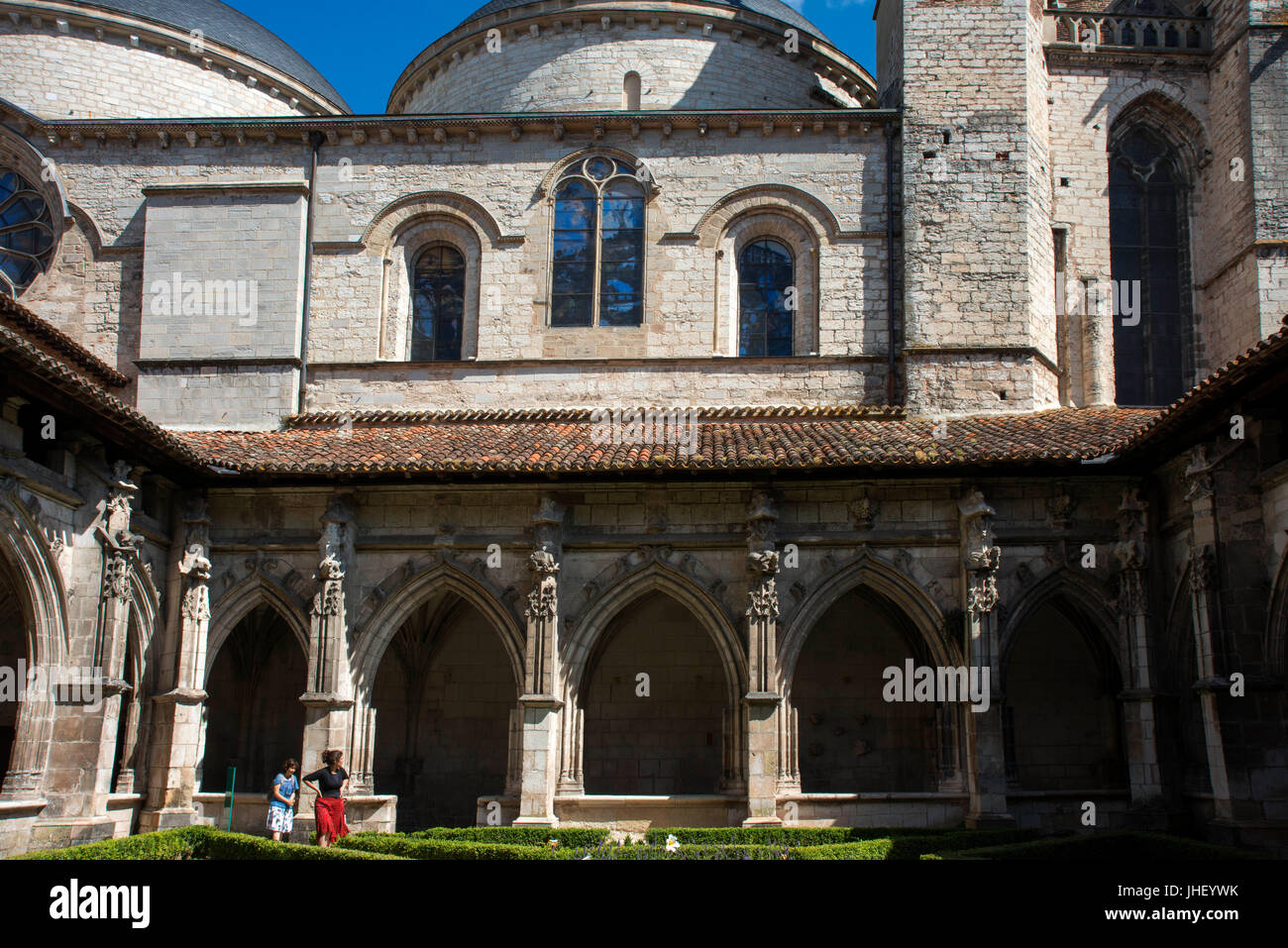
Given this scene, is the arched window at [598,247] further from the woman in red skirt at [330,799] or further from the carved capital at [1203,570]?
the carved capital at [1203,570]

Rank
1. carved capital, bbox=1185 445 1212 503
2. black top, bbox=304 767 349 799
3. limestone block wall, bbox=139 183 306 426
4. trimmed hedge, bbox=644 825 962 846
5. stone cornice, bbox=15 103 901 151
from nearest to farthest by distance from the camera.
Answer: carved capital, bbox=1185 445 1212 503
trimmed hedge, bbox=644 825 962 846
black top, bbox=304 767 349 799
limestone block wall, bbox=139 183 306 426
stone cornice, bbox=15 103 901 151

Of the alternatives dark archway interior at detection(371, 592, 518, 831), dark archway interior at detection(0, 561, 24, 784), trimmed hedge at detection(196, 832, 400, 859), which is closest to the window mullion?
dark archway interior at detection(371, 592, 518, 831)

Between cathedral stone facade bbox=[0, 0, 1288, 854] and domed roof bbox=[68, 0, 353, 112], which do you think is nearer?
cathedral stone facade bbox=[0, 0, 1288, 854]

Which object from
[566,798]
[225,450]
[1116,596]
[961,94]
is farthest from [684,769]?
[961,94]

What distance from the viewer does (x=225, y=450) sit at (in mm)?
18219

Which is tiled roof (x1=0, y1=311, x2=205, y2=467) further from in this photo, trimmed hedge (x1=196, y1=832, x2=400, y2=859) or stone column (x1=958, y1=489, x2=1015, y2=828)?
stone column (x1=958, y1=489, x2=1015, y2=828)

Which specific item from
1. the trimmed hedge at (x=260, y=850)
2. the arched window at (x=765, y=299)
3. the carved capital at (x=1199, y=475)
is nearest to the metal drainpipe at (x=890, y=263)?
the arched window at (x=765, y=299)

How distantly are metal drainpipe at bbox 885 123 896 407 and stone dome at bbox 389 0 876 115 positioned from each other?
148 inches

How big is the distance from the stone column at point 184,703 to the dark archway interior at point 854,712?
845cm

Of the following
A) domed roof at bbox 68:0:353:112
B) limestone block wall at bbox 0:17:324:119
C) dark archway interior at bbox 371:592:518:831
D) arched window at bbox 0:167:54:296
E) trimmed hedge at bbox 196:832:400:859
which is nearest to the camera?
trimmed hedge at bbox 196:832:400:859

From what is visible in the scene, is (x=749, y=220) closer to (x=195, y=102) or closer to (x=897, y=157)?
(x=897, y=157)

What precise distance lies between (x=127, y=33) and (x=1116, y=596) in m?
21.0

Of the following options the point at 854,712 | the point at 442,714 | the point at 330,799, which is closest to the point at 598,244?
the point at 442,714

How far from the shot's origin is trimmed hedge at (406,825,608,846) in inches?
572
